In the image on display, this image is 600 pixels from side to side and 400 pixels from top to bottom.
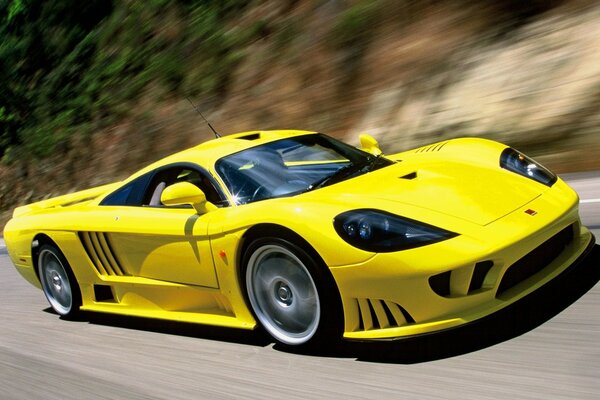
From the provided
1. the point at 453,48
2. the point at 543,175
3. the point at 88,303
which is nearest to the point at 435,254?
the point at 543,175

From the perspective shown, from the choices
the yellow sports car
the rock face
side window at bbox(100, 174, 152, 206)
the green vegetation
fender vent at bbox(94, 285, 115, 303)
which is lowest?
the rock face

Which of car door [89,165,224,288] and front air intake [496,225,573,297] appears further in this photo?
car door [89,165,224,288]

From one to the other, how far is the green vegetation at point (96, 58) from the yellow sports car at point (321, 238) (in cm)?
833

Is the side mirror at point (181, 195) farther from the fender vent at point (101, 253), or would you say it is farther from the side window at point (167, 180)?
the fender vent at point (101, 253)

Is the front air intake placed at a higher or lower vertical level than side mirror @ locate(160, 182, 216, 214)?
lower

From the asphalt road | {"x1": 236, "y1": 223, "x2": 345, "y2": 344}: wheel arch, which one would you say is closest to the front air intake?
the asphalt road

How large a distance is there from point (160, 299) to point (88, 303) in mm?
981

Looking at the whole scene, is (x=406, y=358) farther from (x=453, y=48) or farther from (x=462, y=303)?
(x=453, y=48)

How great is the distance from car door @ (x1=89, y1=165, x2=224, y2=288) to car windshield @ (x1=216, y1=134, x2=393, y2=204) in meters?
0.17

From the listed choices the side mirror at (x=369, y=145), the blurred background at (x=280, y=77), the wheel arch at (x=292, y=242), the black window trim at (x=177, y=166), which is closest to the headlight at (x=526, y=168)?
the side mirror at (x=369, y=145)

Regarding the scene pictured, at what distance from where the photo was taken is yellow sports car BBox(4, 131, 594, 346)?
331cm

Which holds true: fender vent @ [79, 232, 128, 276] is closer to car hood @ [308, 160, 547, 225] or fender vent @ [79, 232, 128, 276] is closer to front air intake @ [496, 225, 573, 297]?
car hood @ [308, 160, 547, 225]

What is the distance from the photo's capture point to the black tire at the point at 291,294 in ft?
11.5

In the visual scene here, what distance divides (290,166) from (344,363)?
4.66ft
